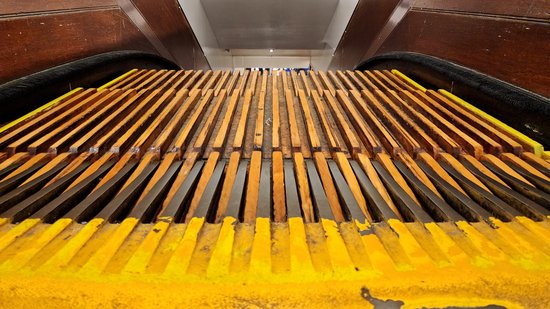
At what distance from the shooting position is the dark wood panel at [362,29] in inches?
171

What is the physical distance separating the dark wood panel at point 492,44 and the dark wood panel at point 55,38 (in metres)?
3.00

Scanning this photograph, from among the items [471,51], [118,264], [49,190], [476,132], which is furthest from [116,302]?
[471,51]

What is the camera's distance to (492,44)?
209 cm

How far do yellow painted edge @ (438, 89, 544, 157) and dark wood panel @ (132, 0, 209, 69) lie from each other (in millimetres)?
3594

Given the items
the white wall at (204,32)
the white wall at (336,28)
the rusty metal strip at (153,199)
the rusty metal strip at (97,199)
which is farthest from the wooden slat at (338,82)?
the white wall at (204,32)

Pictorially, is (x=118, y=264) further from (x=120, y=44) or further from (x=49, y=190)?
(x=120, y=44)

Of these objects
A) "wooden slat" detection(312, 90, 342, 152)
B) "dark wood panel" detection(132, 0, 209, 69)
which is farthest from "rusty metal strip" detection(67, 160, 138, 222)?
"dark wood panel" detection(132, 0, 209, 69)

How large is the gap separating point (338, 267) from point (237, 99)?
1803 mm

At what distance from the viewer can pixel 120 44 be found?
3416 millimetres

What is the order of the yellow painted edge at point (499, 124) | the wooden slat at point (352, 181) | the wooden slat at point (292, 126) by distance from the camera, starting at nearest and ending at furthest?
the wooden slat at point (352, 181) < the yellow painted edge at point (499, 124) < the wooden slat at point (292, 126)

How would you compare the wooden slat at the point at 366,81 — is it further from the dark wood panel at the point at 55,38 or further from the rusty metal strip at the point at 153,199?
the dark wood panel at the point at 55,38

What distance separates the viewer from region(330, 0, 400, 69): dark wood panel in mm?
4332

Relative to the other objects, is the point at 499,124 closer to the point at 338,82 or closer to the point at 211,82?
the point at 338,82

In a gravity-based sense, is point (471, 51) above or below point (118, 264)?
above
